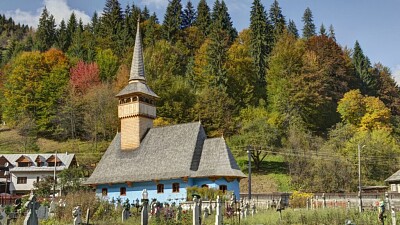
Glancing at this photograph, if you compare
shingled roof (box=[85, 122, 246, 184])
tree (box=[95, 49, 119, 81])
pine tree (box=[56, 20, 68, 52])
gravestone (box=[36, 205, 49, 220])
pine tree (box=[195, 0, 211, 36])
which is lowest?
gravestone (box=[36, 205, 49, 220])

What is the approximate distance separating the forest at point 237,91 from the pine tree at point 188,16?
10.1 ft

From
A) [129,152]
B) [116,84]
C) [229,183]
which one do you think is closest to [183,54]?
[116,84]

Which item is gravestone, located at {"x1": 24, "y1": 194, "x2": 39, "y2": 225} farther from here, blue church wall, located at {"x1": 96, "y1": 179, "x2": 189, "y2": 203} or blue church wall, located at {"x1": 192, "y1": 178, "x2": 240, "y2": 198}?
blue church wall, located at {"x1": 192, "y1": 178, "x2": 240, "y2": 198}

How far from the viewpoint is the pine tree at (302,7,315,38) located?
3504 inches

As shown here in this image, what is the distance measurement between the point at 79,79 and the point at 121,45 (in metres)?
13.5

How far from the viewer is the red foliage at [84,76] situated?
69550mm

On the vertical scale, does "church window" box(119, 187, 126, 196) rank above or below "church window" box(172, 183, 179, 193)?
below

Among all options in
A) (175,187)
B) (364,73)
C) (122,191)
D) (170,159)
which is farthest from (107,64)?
(175,187)

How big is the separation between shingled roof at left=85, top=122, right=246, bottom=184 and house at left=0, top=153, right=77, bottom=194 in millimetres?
17599

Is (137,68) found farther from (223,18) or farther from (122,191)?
(223,18)

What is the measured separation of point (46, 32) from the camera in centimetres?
9275

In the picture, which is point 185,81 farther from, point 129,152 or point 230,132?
point 129,152

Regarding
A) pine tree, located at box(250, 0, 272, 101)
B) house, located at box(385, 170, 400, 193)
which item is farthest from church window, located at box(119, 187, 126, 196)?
pine tree, located at box(250, 0, 272, 101)

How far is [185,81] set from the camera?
67750mm
